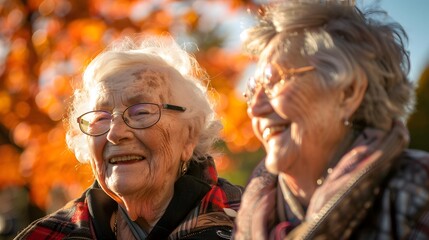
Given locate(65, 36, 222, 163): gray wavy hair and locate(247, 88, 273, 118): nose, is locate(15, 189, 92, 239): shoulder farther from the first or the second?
locate(247, 88, 273, 118): nose

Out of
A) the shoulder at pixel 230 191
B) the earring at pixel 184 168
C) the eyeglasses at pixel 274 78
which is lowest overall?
the shoulder at pixel 230 191

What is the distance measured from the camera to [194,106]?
357 centimetres

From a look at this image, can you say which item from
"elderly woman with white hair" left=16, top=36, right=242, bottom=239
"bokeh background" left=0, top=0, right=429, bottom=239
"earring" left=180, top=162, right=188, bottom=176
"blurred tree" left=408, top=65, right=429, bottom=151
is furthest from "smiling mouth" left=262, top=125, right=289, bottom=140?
"blurred tree" left=408, top=65, right=429, bottom=151

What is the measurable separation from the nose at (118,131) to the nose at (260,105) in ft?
3.84

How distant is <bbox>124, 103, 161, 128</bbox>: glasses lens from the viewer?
10.8 ft

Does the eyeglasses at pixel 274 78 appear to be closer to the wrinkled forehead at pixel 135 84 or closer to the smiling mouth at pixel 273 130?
the smiling mouth at pixel 273 130

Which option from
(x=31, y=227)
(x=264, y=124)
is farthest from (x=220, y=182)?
(x=264, y=124)

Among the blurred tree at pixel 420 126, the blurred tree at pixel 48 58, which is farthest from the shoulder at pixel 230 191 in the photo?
the blurred tree at pixel 420 126

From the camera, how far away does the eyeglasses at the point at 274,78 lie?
6.85 ft

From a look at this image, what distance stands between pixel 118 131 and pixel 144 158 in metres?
0.17

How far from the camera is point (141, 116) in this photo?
3311 mm

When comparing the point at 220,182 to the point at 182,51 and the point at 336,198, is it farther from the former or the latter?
the point at 336,198

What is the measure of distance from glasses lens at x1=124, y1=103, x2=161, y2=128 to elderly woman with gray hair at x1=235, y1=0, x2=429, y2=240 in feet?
3.85

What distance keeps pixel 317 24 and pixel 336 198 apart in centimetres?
52
